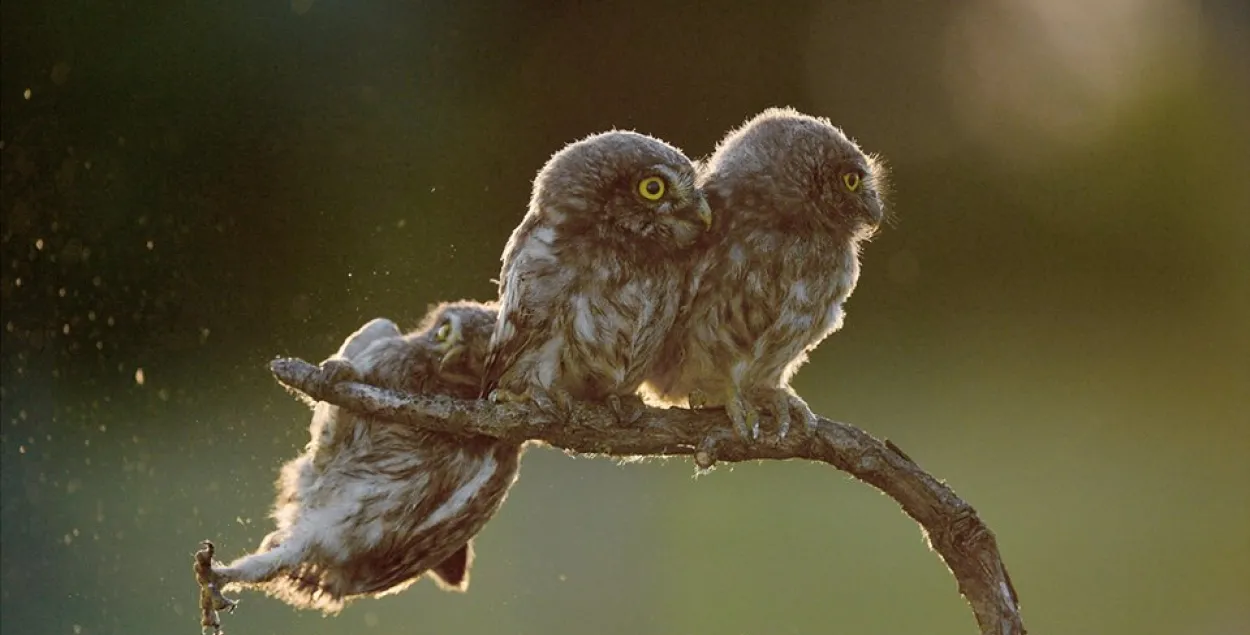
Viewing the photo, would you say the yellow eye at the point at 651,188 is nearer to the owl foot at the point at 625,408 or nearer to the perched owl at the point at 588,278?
the perched owl at the point at 588,278

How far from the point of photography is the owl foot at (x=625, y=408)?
172 centimetres

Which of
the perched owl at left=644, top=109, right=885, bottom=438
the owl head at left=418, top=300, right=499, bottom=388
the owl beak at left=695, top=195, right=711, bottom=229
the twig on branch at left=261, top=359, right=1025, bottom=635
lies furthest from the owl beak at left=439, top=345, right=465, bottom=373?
the owl beak at left=695, top=195, right=711, bottom=229

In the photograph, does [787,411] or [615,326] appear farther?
[787,411]

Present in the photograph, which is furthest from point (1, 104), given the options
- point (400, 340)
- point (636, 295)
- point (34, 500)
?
point (636, 295)

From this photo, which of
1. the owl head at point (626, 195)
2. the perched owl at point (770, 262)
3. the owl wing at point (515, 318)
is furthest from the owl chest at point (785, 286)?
the owl wing at point (515, 318)

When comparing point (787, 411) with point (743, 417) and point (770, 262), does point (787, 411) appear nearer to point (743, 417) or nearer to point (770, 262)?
point (743, 417)

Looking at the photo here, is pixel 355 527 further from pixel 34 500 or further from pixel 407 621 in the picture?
pixel 34 500

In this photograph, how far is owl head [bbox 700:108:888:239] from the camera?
176 cm

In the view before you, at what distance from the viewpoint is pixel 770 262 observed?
1.76m

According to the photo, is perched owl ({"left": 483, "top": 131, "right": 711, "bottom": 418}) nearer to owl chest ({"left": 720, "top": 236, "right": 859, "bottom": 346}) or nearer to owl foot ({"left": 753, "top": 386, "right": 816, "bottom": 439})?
owl chest ({"left": 720, "top": 236, "right": 859, "bottom": 346})

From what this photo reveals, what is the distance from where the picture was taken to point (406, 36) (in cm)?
462

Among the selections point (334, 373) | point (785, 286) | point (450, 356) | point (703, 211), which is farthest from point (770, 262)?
point (334, 373)

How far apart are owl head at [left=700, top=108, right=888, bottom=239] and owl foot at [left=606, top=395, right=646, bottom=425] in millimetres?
340

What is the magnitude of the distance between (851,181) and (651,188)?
343 millimetres
